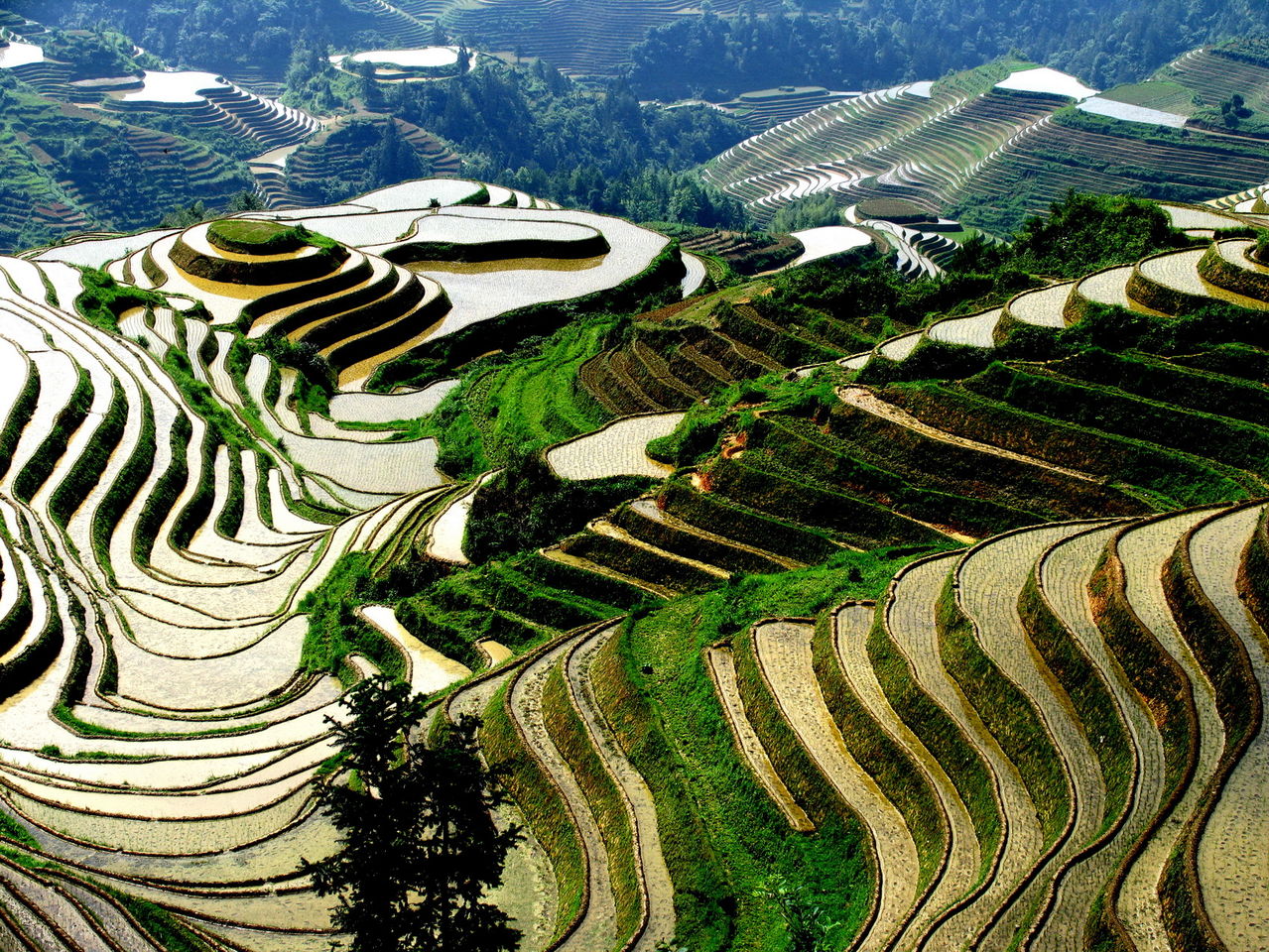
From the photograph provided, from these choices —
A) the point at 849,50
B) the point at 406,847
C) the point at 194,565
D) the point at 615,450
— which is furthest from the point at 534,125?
the point at 406,847

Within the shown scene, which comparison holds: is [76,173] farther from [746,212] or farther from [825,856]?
[825,856]

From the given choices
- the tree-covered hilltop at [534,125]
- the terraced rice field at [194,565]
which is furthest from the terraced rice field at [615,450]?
the tree-covered hilltop at [534,125]

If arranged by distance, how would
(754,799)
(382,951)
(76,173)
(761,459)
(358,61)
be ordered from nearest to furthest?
(382,951)
(754,799)
(761,459)
(76,173)
(358,61)

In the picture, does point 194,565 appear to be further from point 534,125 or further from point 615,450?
point 534,125

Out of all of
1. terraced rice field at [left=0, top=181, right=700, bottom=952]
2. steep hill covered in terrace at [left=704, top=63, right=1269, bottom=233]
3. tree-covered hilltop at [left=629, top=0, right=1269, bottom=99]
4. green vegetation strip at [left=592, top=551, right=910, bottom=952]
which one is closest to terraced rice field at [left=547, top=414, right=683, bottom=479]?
terraced rice field at [left=0, top=181, right=700, bottom=952]

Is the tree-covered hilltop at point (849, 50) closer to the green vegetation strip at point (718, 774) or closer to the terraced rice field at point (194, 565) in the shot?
the terraced rice field at point (194, 565)

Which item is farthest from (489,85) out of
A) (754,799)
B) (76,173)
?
(754,799)

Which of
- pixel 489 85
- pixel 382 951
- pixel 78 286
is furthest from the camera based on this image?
pixel 489 85
